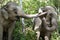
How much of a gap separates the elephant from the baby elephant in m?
0.16

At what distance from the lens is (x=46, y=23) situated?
15.0 feet

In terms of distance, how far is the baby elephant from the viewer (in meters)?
4.51

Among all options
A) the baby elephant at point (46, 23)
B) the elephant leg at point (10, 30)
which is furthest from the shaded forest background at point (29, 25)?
the baby elephant at point (46, 23)

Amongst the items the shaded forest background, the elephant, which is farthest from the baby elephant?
the shaded forest background

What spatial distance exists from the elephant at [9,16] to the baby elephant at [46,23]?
0.53 feet

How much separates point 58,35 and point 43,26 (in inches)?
54.2

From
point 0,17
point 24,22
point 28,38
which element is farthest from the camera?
point 24,22

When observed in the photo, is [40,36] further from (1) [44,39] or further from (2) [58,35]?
(2) [58,35]

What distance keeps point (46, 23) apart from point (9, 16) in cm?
69

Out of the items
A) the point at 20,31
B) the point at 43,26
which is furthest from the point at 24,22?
the point at 43,26

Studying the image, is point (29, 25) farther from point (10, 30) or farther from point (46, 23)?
point (46, 23)

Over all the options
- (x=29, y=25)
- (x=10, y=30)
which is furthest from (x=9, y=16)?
(x=29, y=25)

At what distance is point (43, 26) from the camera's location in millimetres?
4621

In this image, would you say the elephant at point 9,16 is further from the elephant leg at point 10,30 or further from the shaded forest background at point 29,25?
the shaded forest background at point 29,25
